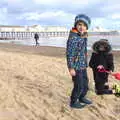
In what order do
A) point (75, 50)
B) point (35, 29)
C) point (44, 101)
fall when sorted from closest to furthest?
point (75, 50), point (44, 101), point (35, 29)

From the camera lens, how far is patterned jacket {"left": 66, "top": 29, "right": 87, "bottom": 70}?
21.5 feet

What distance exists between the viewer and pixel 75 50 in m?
6.59

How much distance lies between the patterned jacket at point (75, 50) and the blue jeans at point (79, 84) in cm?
11

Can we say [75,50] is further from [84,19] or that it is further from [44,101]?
[44,101]

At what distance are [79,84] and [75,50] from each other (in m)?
0.58

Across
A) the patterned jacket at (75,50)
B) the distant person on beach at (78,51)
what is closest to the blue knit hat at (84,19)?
the distant person on beach at (78,51)

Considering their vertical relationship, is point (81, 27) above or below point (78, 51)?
above

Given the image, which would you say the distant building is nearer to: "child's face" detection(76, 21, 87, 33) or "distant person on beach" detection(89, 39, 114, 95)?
"distant person on beach" detection(89, 39, 114, 95)

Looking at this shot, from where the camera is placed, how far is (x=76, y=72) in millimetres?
6680

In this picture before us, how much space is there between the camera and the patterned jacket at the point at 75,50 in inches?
258

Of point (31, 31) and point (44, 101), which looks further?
point (31, 31)

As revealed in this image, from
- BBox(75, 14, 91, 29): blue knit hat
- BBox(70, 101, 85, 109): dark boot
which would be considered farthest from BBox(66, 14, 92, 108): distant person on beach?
BBox(70, 101, 85, 109): dark boot

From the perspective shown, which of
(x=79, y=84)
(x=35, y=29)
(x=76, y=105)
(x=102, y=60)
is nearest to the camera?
(x=79, y=84)

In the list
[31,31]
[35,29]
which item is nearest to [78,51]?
[31,31]
